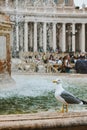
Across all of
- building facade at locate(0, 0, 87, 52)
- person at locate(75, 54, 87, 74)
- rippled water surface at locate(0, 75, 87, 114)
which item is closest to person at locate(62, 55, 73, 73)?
person at locate(75, 54, 87, 74)

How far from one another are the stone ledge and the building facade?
76.4 m

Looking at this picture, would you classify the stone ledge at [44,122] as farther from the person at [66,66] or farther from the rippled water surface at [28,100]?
the person at [66,66]

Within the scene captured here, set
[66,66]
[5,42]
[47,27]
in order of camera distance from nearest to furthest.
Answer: [5,42]
[66,66]
[47,27]

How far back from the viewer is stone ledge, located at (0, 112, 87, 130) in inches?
341

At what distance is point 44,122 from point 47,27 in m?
86.4

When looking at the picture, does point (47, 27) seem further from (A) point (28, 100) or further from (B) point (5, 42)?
(A) point (28, 100)

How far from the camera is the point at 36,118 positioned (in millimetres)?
9109

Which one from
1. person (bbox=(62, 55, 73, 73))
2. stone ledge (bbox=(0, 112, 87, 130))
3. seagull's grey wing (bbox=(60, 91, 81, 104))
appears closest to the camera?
stone ledge (bbox=(0, 112, 87, 130))

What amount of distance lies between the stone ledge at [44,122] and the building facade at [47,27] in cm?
7639

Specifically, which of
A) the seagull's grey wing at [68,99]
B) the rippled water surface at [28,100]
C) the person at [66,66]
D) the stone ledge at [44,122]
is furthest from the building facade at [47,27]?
the stone ledge at [44,122]

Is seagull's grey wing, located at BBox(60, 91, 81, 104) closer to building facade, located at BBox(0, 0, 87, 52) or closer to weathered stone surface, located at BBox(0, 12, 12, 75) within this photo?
weathered stone surface, located at BBox(0, 12, 12, 75)

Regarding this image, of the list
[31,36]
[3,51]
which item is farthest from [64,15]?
[3,51]

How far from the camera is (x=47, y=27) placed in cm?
9494

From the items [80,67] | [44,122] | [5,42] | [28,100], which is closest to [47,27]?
[80,67]
